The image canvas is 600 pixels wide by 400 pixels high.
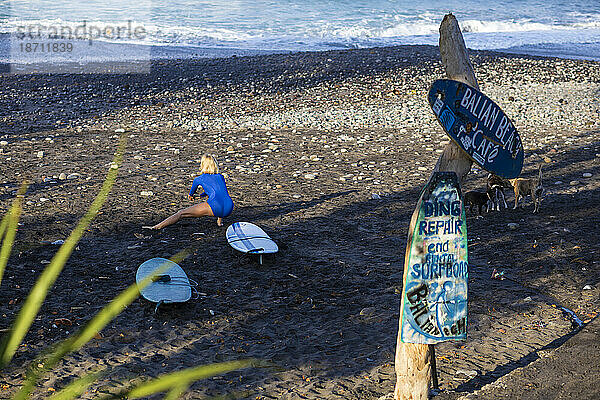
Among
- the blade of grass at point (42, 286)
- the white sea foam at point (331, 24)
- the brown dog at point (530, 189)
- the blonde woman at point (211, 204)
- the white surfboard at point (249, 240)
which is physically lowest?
the blade of grass at point (42, 286)

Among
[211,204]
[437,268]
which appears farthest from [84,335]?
[437,268]

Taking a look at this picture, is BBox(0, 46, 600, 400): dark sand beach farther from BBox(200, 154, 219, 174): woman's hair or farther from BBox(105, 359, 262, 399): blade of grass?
BBox(200, 154, 219, 174): woman's hair

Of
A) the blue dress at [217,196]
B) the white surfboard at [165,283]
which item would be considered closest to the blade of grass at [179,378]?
the white surfboard at [165,283]

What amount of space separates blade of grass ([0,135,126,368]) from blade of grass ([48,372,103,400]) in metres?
0.61

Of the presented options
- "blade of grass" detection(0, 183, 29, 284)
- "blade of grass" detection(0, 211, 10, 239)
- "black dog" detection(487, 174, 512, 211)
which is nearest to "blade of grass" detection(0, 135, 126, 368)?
"blade of grass" detection(0, 183, 29, 284)

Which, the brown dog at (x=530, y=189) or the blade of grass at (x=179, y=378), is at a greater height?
the brown dog at (x=530, y=189)

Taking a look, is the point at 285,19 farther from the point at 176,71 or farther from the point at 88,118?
the point at 88,118

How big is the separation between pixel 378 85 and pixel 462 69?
11122 mm

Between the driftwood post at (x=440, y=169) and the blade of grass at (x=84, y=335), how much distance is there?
2.31 metres

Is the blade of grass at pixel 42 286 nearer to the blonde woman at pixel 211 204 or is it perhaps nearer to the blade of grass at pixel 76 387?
the blade of grass at pixel 76 387

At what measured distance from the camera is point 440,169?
429cm

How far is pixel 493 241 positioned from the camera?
708 cm

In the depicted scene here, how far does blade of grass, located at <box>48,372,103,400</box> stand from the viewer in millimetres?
4172

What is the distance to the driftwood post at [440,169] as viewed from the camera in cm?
398
